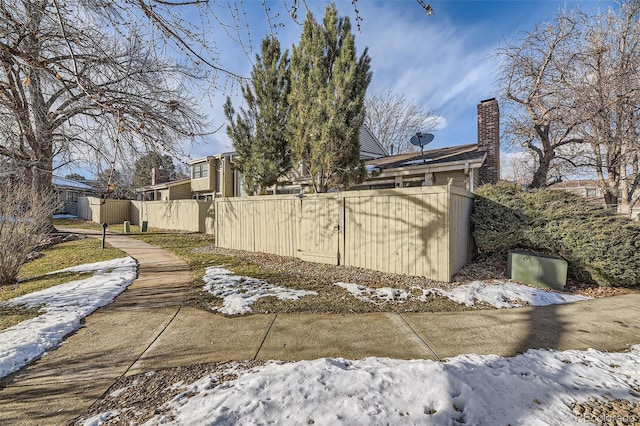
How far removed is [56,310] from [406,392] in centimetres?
519

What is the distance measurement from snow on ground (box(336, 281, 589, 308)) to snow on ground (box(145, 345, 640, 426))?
1.81 metres

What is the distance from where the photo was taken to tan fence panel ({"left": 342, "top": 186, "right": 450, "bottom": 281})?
17.4 ft

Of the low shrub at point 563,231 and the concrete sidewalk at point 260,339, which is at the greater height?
the low shrub at point 563,231

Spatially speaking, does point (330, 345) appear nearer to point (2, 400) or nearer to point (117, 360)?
point (117, 360)

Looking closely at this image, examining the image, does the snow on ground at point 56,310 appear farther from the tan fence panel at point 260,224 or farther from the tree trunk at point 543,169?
the tree trunk at point 543,169

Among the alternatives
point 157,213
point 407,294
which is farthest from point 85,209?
point 407,294

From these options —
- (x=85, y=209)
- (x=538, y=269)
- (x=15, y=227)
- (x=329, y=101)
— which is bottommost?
(x=538, y=269)

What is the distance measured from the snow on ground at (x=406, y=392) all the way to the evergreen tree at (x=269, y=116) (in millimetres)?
8646

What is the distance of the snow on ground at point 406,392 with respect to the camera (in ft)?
6.29

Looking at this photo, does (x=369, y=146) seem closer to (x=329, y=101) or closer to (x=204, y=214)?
(x=329, y=101)

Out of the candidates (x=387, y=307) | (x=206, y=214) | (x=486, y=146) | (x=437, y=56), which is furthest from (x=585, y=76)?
(x=206, y=214)

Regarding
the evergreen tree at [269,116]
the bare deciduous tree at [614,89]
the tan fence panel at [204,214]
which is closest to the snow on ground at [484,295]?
the evergreen tree at [269,116]

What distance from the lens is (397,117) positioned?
2442 centimetres

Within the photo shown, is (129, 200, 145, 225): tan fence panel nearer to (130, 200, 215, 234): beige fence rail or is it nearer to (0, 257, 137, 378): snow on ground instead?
(130, 200, 215, 234): beige fence rail
